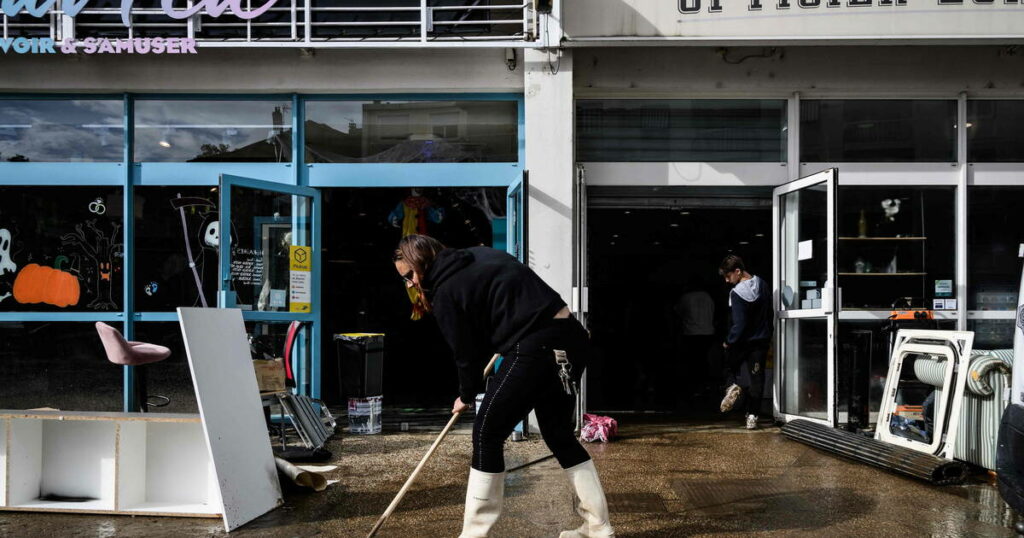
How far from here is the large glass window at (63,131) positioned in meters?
8.63

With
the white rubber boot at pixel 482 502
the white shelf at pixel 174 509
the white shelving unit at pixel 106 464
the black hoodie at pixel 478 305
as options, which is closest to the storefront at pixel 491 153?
the white shelving unit at pixel 106 464

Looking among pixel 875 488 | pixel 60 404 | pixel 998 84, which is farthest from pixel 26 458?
pixel 998 84

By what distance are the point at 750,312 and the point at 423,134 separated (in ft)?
11.9

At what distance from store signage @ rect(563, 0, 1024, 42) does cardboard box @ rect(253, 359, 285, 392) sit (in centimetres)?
383

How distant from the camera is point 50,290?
27.9 ft

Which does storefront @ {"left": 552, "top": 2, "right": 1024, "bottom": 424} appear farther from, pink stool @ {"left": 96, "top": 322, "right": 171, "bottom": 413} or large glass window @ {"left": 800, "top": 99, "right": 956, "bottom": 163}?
pink stool @ {"left": 96, "top": 322, "right": 171, "bottom": 413}

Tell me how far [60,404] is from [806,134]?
7.75m

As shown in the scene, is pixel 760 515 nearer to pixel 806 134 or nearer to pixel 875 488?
pixel 875 488

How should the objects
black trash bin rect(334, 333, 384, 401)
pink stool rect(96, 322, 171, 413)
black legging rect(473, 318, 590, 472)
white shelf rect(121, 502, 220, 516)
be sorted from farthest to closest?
black trash bin rect(334, 333, 384, 401) < pink stool rect(96, 322, 171, 413) < white shelf rect(121, 502, 220, 516) < black legging rect(473, 318, 590, 472)

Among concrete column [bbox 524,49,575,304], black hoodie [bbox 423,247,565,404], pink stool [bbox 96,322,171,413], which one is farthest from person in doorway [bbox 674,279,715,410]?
black hoodie [bbox 423,247,565,404]

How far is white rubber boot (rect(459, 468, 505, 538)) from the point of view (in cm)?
412

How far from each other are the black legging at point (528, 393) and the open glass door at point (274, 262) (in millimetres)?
4121

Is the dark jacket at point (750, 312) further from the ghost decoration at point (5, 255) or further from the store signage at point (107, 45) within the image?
the ghost decoration at point (5, 255)

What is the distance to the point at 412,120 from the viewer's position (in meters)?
8.72
